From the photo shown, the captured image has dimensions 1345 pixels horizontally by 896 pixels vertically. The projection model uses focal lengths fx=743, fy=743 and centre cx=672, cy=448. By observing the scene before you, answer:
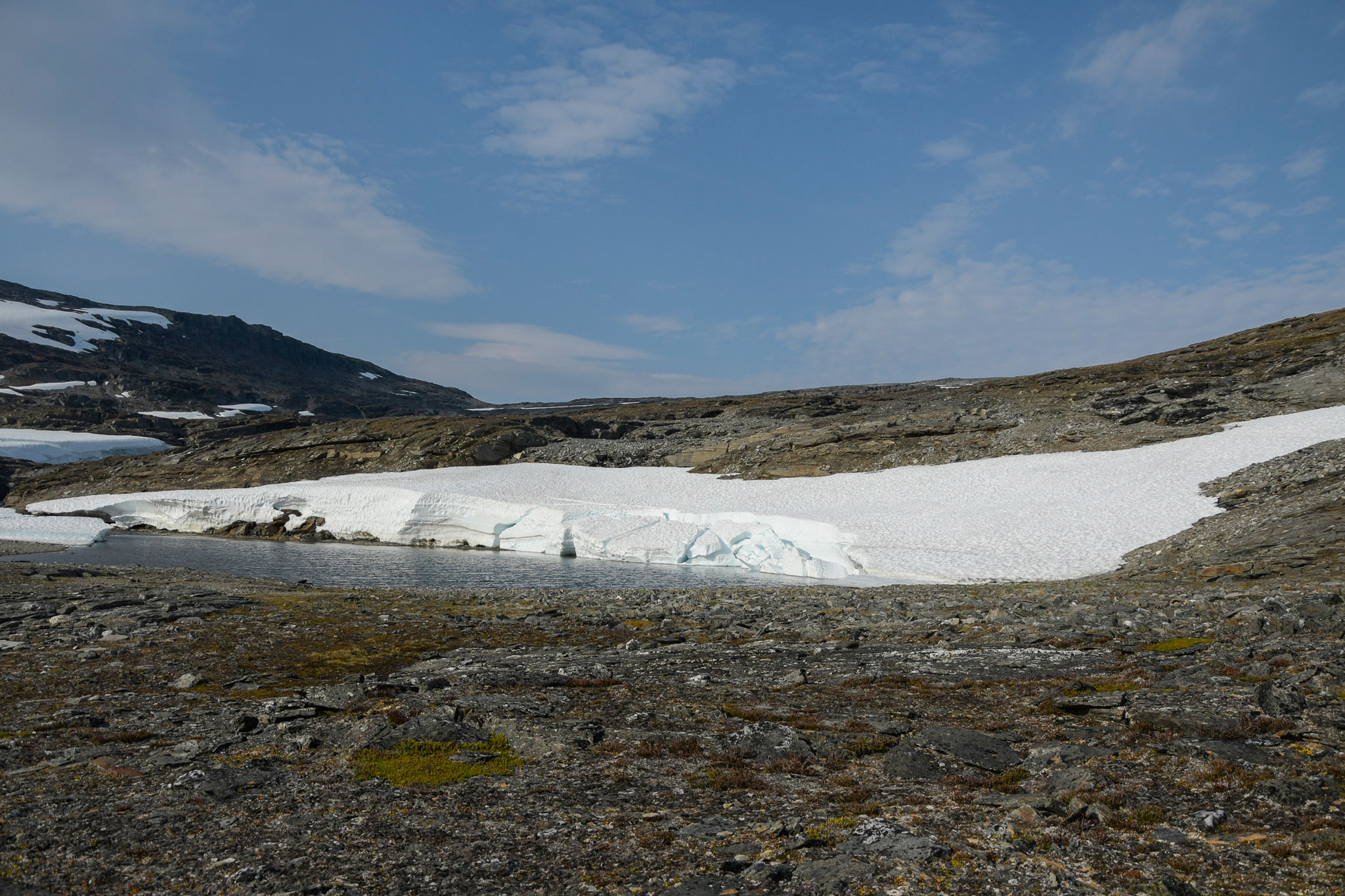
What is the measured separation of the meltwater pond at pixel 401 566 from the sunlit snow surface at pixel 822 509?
1750mm

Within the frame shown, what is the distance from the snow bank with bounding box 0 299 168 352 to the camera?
145m

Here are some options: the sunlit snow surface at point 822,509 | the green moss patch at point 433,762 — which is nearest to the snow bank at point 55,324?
the sunlit snow surface at point 822,509

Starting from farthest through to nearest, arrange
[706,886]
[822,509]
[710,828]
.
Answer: [822,509]
[710,828]
[706,886]

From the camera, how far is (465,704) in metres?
9.95

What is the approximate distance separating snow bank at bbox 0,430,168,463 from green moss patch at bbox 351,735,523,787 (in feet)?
315

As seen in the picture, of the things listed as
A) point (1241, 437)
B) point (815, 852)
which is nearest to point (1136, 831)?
point (815, 852)

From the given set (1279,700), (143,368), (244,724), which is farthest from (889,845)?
(143,368)

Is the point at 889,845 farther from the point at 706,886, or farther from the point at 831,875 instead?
the point at 706,886

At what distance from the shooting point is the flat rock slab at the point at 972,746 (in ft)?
26.0

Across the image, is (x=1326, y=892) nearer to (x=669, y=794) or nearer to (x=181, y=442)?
(x=669, y=794)

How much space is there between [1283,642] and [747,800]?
982 cm

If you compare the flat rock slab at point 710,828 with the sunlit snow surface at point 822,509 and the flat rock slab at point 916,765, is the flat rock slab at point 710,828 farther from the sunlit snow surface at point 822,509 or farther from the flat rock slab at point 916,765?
the sunlit snow surface at point 822,509

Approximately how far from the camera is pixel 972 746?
8320 mm

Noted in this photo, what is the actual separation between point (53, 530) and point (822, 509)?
42315mm
